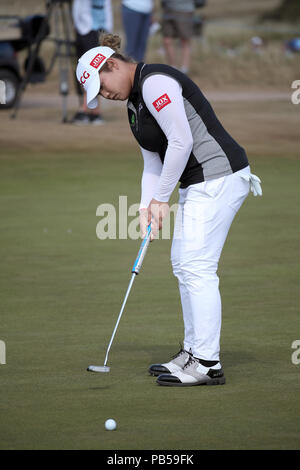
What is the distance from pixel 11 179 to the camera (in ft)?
44.9

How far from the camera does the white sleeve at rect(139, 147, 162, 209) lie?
611 centimetres

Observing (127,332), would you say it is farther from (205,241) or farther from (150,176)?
(205,241)

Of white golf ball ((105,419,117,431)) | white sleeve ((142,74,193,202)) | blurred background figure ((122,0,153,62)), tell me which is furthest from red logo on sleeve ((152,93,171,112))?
blurred background figure ((122,0,153,62))

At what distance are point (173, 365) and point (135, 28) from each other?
11.0 metres

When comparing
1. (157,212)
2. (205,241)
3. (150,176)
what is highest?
(150,176)

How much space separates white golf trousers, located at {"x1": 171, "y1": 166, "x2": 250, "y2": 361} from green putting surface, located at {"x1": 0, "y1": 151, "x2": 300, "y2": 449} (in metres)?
0.39

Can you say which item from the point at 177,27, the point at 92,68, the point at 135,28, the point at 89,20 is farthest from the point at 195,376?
the point at 177,27

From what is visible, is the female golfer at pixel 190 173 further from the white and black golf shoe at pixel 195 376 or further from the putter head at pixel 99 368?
the putter head at pixel 99 368

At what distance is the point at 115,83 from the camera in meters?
5.68

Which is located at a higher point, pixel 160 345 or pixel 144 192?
pixel 144 192

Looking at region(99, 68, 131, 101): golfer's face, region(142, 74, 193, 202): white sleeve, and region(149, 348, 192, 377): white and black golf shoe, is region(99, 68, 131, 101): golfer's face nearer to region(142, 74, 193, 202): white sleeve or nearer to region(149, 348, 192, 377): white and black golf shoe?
region(142, 74, 193, 202): white sleeve
